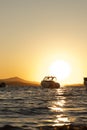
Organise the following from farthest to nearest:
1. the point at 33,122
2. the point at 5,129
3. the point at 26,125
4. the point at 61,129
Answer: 1. the point at 33,122
2. the point at 26,125
3. the point at 5,129
4. the point at 61,129

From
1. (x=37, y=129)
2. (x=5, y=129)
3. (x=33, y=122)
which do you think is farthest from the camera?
(x=33, y=122)

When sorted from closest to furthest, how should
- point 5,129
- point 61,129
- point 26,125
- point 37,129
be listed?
point 61,129, point 5,129, point 37,129, point 26,125

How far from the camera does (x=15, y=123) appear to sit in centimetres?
2961

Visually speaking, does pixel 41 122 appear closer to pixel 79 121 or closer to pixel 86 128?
pixel 79 121

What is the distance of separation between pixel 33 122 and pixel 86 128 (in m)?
8.73

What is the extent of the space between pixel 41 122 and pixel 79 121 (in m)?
3.19

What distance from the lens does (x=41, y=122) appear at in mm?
30391

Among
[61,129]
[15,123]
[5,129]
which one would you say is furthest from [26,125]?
[61,129]

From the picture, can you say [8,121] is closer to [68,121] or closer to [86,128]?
[68,121]

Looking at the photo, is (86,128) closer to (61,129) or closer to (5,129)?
(61,129)

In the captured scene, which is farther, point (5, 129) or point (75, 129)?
point (5, 129)

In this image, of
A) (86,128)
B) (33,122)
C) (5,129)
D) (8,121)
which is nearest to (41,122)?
(33,122)

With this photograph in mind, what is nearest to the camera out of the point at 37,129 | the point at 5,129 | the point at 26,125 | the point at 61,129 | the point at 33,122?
the point at 61,129

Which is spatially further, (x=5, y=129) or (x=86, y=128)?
(x=5, y=129)
